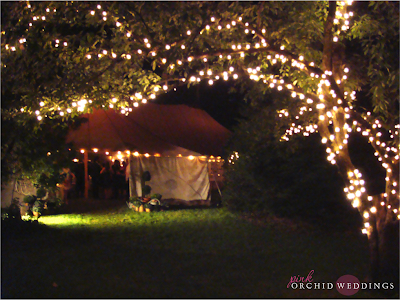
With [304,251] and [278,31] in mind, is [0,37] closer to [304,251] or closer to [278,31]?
[278,31]

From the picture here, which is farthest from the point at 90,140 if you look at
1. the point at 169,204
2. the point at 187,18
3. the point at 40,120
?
the point at 187,18

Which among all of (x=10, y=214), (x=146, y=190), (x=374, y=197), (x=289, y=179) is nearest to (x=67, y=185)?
(x=146, y=190)

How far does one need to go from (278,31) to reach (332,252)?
4048mm

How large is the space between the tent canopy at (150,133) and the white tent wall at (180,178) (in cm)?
56

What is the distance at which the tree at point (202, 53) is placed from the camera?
19.0 ft

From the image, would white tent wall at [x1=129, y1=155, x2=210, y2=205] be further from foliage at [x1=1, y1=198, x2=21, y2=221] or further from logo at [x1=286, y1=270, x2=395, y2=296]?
logo at [x1=286, y1=270, x2=395, y2=296]

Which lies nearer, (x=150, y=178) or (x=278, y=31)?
(x=278, y=31)

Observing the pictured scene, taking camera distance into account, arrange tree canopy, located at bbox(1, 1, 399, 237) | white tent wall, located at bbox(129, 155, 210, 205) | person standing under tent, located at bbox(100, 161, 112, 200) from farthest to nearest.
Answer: person standing under tent, located at bbox(100, 161, 112, 200) < white tent wall, located at bbox(129, 155, 210, 205) < tree canopy, located at bbox(1, 1, 399, 237)

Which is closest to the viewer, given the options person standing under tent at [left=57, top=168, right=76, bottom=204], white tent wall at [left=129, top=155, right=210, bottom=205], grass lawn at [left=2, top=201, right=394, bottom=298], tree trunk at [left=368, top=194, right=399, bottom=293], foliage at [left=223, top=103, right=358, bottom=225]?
tree trunk at [left=368, top=194, right=399, bottom=293]

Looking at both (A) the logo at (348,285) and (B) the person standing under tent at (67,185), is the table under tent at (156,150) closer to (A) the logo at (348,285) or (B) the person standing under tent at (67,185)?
(B) the person standing under tent at (67,185)

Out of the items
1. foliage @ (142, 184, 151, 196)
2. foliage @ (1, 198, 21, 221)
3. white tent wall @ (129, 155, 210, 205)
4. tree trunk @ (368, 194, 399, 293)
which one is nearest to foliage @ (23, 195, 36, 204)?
foliage @ (1, 198, 21, 221)

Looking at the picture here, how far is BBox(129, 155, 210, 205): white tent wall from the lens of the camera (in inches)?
579

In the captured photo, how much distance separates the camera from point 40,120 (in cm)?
707

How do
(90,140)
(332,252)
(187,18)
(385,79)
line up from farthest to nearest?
(90,140) < (332,252) < (187,18) < (385,79)
